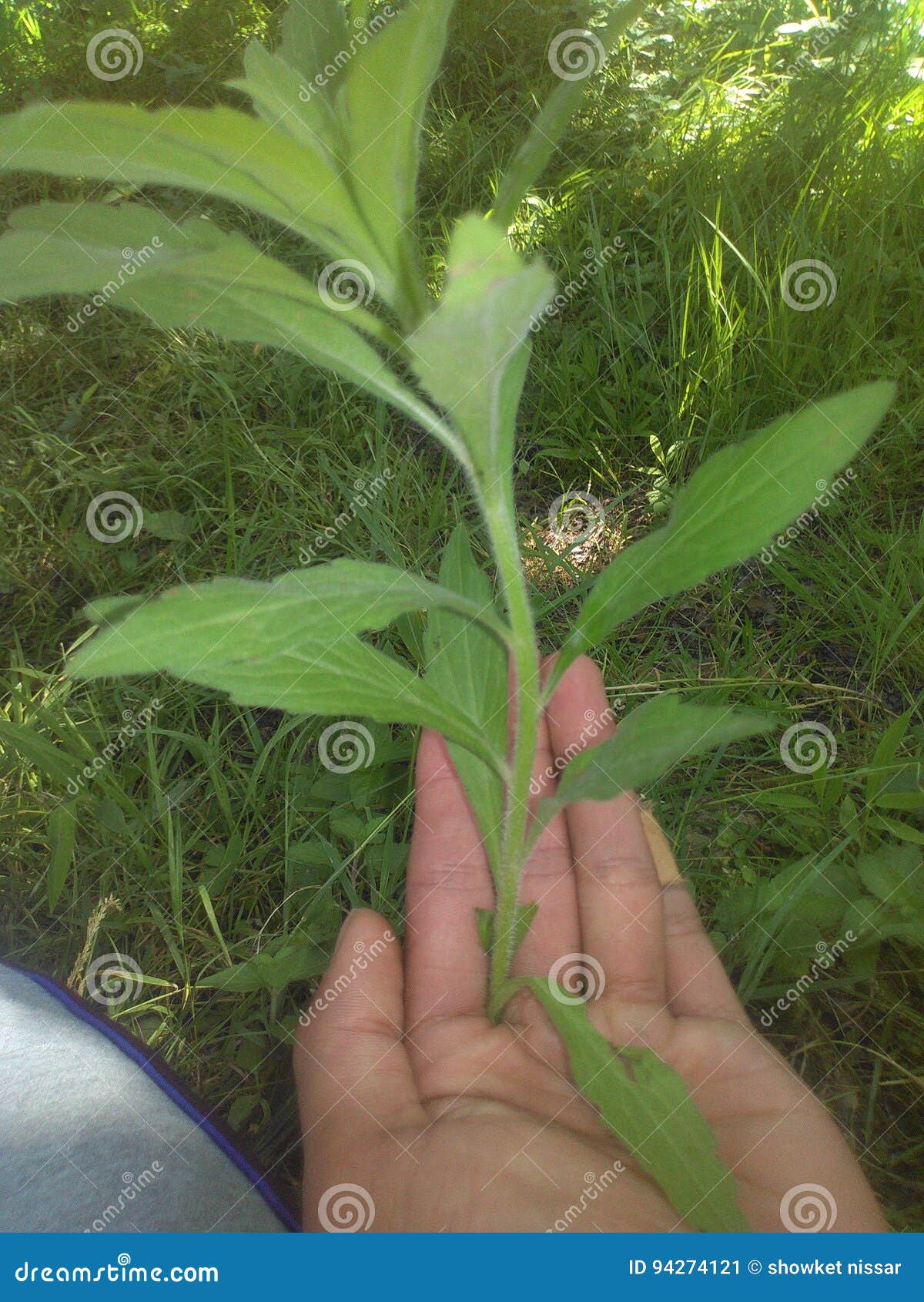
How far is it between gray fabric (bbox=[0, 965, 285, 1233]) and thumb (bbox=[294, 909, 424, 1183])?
0.48 ft

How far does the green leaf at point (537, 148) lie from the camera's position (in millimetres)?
771

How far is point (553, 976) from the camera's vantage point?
4.48ft

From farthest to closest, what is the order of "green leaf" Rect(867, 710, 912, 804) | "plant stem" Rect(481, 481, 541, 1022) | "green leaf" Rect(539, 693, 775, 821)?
"green leaf" Rect(867, 710, 912, 804) < "plant stem" Rect(481, 481, 541, 1022) < "green leaf" Rect(539, 693, 775, 821)

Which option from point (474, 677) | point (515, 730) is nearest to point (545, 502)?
point (474, 677)

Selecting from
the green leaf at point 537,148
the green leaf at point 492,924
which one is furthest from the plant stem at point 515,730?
the green leaf at point 537,148

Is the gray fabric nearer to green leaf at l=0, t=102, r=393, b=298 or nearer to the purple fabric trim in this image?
the purple fabric trim

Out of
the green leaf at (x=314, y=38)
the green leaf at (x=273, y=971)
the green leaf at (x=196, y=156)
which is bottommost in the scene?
the green leaf at (x=273, y=971)

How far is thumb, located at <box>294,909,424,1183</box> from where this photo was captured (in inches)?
47.1

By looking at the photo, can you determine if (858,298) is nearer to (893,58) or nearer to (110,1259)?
(893,58)

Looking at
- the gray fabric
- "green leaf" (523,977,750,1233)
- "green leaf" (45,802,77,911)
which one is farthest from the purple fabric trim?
"green leaf" (523,977,750,1233)

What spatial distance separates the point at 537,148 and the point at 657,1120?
1060 mm

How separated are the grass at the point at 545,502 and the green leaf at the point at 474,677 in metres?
0.37

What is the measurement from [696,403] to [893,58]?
134 cm

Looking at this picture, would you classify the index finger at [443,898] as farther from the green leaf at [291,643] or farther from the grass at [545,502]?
the green leaf at [291,643]
